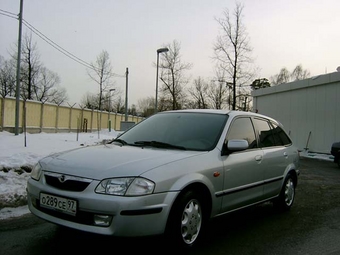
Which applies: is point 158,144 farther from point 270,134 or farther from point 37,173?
point 270,134

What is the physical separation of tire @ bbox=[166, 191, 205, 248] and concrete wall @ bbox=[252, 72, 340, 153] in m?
16.2

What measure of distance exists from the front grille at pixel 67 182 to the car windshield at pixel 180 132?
1198 millimetres

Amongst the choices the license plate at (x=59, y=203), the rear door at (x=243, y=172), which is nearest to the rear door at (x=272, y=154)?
the rear door at (x=243, y=172)

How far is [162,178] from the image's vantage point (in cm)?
329

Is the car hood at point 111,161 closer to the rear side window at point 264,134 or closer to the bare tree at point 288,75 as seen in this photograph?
the rear side window at point 264,134

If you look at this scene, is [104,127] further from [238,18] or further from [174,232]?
[174,232]

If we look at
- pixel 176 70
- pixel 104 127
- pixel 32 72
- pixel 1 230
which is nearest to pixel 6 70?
pixel 32 72

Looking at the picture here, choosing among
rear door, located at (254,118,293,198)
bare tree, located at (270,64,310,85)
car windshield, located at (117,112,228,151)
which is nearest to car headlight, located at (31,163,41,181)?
car windshield, located at (117,112,228,151)

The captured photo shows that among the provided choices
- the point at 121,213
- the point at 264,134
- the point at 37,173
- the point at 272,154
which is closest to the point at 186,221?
the point at 121,213

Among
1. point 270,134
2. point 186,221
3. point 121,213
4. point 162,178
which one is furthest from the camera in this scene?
point 270,134

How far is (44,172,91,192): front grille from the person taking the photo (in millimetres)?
3236

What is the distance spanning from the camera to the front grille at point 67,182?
3236 mm

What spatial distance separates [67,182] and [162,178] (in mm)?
931

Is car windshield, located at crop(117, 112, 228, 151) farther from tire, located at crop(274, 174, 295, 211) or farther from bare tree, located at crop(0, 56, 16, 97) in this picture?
bare tree, located at crop(0, 56, 16, 97)
